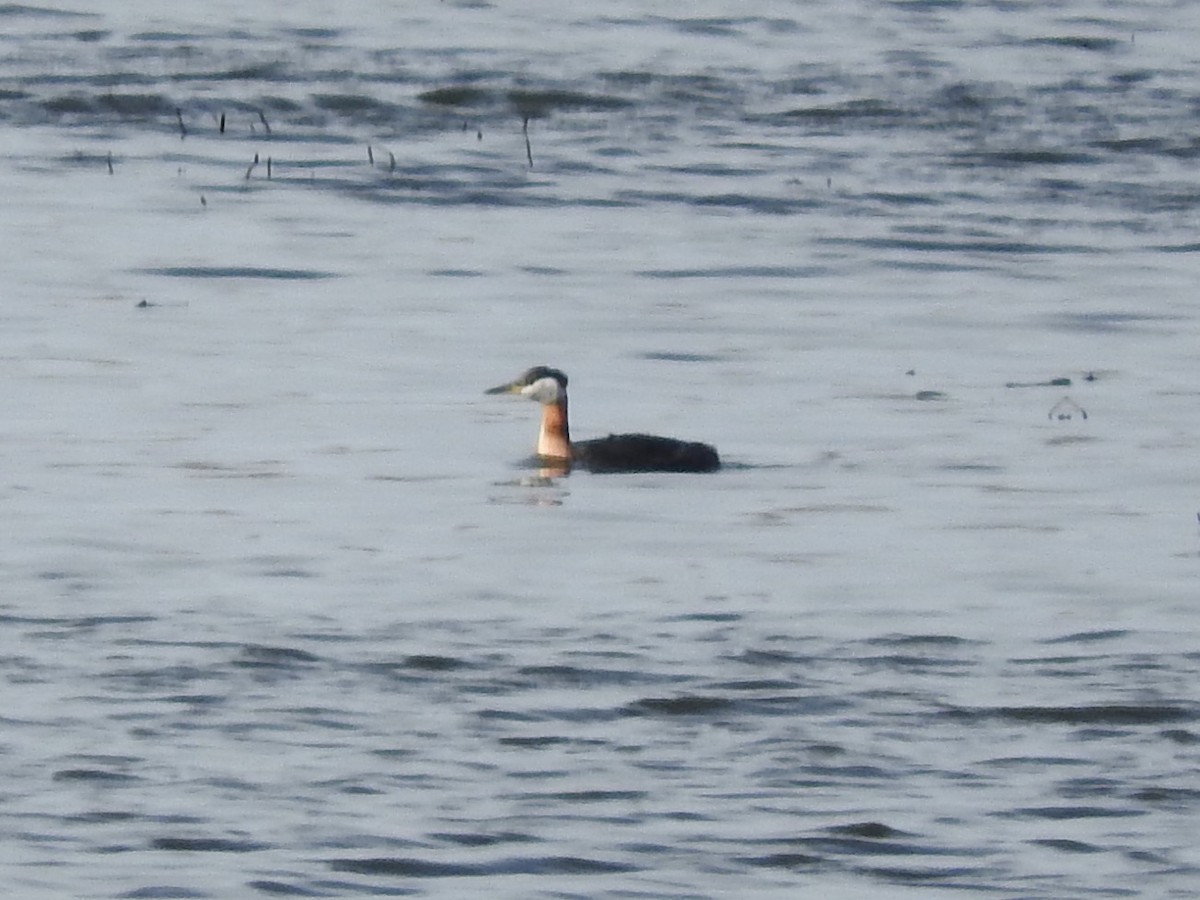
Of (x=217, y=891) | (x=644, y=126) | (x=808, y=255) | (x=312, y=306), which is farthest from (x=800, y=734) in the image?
(x=644, y=126)

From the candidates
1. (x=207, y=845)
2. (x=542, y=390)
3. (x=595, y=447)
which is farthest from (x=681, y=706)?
(x=542, y=390)

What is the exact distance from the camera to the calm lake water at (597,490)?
8469 millimetres

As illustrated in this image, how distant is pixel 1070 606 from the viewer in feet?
36.5

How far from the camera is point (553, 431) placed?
49.6 feet

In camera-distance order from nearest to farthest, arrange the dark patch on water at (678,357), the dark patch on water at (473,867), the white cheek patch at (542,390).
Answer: the dark patch on water at (473,867)
the white cheek patch at (542,390)
the dark patch on water at (678,357)

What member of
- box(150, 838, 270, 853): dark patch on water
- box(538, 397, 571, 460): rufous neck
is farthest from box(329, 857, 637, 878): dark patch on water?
box(538, 397, 571, 460): rufous neck

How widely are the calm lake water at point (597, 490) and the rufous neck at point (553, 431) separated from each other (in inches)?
12.7

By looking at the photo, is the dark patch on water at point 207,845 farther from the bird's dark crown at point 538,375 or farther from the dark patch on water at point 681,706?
the bird's dark crown at point 538,375

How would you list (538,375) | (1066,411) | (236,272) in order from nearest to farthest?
(538,375) → (1066,411) → (236,272)

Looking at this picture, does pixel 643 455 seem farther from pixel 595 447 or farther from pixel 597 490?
pixel 595 447

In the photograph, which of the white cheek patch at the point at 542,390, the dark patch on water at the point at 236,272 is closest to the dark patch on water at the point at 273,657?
the white cheek patch at the point at 542,390

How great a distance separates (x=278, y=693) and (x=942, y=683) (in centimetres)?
191

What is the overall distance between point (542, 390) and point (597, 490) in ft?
3.43

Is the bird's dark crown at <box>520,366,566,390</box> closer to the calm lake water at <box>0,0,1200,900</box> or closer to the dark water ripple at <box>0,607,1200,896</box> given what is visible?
the calm lake water at <box>0,0,1200,900</box>
